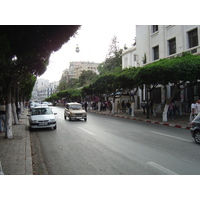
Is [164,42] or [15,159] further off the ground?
[164,42]

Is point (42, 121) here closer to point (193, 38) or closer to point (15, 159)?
point (15, 159)

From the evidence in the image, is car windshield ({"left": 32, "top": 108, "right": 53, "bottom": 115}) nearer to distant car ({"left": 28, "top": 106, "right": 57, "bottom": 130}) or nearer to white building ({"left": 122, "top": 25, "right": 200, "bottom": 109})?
distant car ({"left": 28, "top": 106, "right": 57, "bottom": 130})

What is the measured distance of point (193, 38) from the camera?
2255cm

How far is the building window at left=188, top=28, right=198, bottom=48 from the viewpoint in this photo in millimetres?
22094

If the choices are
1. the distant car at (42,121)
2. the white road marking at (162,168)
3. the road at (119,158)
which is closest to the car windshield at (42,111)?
the distant car at (42,121)

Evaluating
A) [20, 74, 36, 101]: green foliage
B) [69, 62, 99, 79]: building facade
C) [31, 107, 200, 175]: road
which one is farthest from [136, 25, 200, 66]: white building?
[69, 62, 99, 79]: building facade

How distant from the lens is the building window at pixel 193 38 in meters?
22.1

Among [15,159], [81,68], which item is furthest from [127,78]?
[81,68]

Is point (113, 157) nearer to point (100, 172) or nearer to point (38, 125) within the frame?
point (100, 172)

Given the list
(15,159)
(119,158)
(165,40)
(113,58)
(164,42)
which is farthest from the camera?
(113,58)

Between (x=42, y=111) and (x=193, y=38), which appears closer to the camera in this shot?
(x=42, y=111)

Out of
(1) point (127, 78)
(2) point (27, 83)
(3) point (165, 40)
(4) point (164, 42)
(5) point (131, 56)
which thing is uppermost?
(5) point (131, 56)

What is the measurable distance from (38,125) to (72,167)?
766 cm

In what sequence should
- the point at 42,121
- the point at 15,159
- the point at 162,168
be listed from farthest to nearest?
the point at 42,121
the point at 15,159
the point at 162,168
